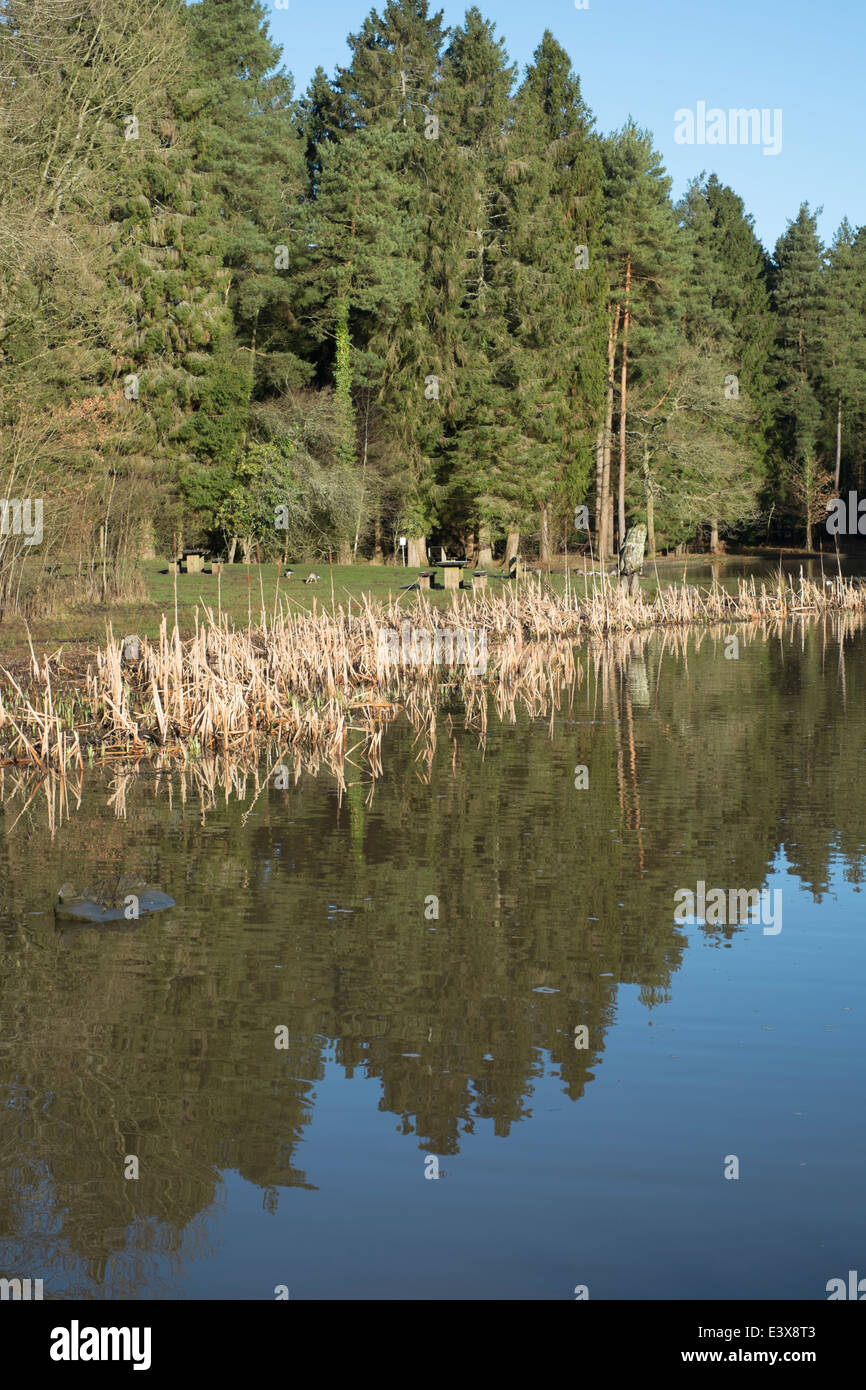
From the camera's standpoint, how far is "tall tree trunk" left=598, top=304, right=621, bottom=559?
2034 inches

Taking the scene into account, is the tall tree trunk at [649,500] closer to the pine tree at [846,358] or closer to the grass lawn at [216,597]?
the grass lawn at [216,597]

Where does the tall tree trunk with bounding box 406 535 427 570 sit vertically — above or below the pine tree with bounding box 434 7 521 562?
below

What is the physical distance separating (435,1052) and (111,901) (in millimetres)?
3169

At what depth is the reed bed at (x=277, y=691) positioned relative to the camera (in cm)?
1434

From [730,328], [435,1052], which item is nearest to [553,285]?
[730,328]

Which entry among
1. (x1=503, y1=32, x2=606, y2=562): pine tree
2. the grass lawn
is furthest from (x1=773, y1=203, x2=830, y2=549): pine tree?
the grass lawn

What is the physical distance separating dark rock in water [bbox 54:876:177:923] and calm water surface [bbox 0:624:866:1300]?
15cm

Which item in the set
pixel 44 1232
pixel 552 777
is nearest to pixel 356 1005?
pixel 44 1232

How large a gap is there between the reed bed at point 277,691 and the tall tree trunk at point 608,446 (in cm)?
2849

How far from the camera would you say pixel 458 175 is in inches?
1708

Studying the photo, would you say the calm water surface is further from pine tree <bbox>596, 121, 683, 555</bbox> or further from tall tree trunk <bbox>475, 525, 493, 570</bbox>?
pine tree <bbox>596, 121, 683, 555</bbox>

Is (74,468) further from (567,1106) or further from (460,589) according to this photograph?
(567,1106)

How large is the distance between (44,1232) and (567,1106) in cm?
211

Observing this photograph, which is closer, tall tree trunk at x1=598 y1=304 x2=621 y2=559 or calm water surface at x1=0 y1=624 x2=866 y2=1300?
calm water surface at x1=0 y1=624 x2=866 y2=1300
